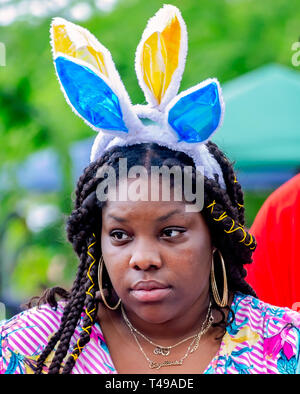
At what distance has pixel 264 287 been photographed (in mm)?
2859

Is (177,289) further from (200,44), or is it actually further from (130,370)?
(200,44)

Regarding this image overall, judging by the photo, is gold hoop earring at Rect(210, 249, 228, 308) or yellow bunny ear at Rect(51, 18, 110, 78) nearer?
yellow bunny ear at Rect(51, 18, 110, 78)

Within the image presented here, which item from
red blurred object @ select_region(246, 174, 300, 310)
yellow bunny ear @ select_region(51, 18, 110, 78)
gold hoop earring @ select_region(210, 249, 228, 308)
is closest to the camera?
yellow bunny ear @ select_region(51, 18, 110, 78)

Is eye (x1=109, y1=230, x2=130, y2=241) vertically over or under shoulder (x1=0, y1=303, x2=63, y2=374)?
over

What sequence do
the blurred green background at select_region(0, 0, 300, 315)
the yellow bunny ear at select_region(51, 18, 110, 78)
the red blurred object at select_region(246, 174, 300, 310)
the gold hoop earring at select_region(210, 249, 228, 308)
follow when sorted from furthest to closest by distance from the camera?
the blurred green background at select_region(0, 0, 300, 315)
the red blurred object at select_region(246, 174, 300, 310)
the gold hoop earring at select_region(210, 249, 228, 308)
the yellow bunny ear at select_region(51, 18, 110, 78)

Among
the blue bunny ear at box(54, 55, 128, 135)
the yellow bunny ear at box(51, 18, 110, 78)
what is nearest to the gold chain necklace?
the blue bunny ear at box(54, 55, 128, 135)

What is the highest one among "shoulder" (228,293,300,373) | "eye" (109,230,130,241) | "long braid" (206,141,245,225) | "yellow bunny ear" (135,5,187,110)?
"yellow bunny ear" (135,5,187,110)

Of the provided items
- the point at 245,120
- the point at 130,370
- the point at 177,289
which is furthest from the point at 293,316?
the point at 245,120

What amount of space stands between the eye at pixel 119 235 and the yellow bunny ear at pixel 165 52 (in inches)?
17.4

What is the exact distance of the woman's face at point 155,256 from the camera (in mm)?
1987

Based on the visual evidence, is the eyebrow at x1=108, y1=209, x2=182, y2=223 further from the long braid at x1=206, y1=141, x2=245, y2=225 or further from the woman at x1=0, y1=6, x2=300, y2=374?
the long braid at x1=206, y1=141, x2=245, y2=225

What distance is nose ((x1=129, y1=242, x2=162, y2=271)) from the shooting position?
6.43 ft

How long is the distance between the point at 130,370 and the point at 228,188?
0.69 m

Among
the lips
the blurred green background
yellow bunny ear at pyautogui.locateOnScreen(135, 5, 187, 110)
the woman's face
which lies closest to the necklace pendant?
the woman's face
